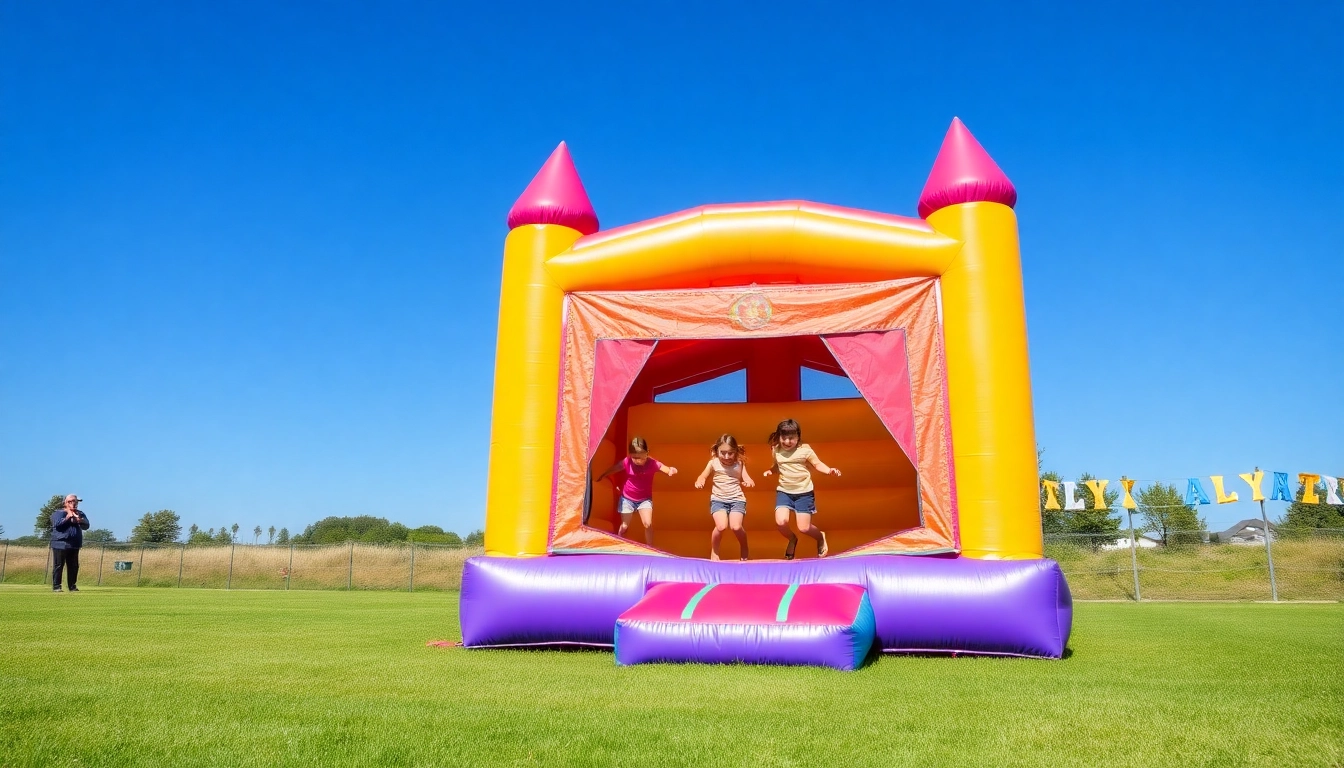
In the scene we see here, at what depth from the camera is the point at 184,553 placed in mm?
20281

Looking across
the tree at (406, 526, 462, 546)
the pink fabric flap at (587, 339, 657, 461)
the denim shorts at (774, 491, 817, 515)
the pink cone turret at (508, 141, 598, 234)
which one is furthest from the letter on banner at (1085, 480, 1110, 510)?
the tree at (406, 526, 462, 546)

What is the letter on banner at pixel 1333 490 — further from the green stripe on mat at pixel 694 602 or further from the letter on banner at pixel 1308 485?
the green stripe on mat at pixel 694 602

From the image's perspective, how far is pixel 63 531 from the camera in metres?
11.4

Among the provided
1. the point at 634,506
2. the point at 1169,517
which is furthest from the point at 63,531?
the point at 1169,517

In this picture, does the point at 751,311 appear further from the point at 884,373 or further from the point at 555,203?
the point at 555,203

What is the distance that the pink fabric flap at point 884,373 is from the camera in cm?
625

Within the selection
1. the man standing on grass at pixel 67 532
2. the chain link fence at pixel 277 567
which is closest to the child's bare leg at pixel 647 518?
the man standing on grass at pixel 67 532

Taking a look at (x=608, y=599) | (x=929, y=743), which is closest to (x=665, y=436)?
(x=608, y=599)

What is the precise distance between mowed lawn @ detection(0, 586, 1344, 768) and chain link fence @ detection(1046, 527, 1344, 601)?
10.8m

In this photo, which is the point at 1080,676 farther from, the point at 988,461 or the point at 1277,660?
the point at 988,461

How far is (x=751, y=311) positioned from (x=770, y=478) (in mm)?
Answer: 2201

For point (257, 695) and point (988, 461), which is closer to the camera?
point (257, 695)

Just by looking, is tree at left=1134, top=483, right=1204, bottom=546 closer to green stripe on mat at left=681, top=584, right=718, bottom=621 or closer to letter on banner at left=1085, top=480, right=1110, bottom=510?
letter on banner at left=1085, top=480, right=1110, bottom=510

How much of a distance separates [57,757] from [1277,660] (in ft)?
17.9
